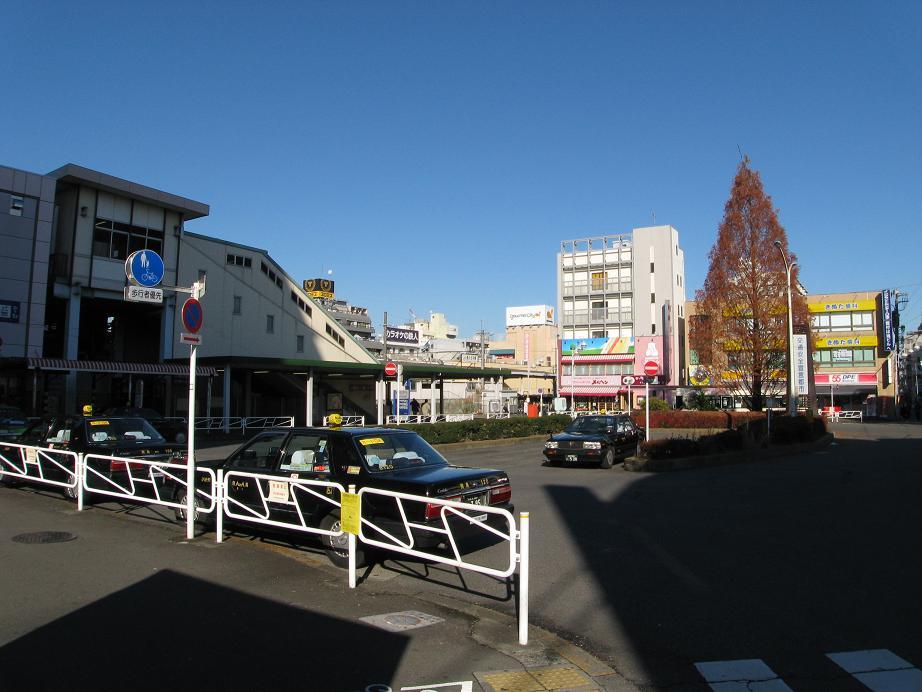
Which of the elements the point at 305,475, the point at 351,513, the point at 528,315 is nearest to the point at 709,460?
the point at 305,475

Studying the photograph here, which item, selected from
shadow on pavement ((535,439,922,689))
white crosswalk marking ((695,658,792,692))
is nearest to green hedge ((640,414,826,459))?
shadow on pavement ((535,439,922,689))

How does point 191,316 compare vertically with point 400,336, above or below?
below

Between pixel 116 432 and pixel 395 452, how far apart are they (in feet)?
23.2

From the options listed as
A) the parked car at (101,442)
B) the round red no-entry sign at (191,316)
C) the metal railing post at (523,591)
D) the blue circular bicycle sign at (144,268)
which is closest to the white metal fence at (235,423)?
the parked car at (101,442)

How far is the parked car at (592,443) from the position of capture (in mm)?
18781

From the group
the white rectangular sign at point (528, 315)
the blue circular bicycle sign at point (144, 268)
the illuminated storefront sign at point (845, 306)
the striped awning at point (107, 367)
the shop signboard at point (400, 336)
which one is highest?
the white rectangular sign at point (528, 315)

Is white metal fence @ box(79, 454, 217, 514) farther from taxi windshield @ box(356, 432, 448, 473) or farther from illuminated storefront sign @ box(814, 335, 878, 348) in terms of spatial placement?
illuminated storefront sign @ box(814, 335, 878, 348)

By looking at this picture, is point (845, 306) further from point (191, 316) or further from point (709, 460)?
point (191, 316)

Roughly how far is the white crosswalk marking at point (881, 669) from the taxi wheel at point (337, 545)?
4465mm

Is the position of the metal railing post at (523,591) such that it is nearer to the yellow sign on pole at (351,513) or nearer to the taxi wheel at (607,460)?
the yellow sign on pole at (351,513)

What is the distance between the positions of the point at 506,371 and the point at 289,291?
15.5 meters

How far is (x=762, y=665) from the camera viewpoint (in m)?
4.80

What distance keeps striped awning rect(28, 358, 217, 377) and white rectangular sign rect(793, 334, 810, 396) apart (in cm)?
2620

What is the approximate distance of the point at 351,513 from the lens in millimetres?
6785
